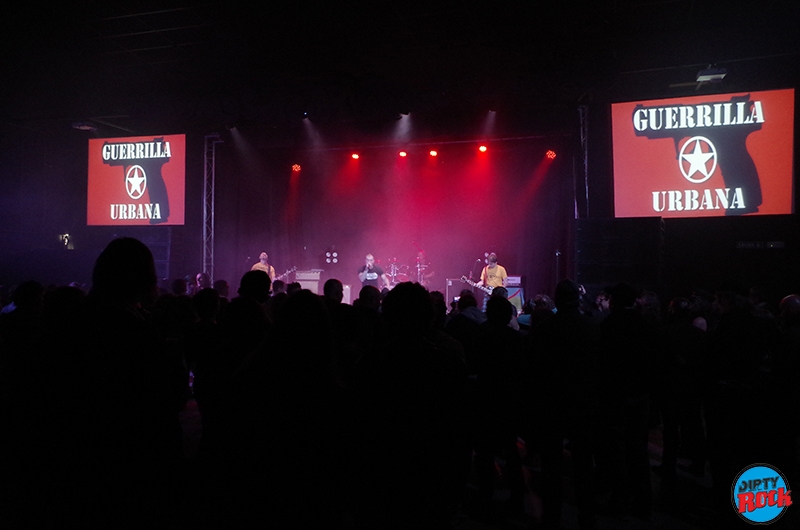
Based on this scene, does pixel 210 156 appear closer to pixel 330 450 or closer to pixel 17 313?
pixel 17 313

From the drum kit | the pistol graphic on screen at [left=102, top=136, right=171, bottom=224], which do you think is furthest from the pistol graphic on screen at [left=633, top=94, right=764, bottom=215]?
the pistol graphic on screen at [left=102, top=136, right=171, bottom=224]

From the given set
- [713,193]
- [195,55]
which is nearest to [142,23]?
[195,55]

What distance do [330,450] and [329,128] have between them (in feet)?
36.0

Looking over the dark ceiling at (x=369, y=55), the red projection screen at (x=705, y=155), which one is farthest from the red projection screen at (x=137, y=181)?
the red projection screen at (x=705, y=155)

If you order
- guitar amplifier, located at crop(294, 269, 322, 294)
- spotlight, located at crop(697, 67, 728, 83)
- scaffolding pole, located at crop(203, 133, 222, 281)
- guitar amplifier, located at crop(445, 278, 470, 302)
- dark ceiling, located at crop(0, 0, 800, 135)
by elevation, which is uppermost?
dark ceiling, located at crop(0, 0, 800, 135)

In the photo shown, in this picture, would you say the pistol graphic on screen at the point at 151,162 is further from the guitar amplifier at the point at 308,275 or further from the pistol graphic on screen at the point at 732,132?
the pistol graphic on screen at the point at 732,132

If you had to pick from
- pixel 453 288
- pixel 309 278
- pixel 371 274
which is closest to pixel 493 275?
pixel 453 288

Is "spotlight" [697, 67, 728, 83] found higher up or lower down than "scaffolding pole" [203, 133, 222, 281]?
higher up

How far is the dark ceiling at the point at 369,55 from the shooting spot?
25.2 feet

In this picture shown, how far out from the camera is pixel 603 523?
11.7ft

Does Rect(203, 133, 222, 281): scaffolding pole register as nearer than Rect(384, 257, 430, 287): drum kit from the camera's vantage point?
Yes

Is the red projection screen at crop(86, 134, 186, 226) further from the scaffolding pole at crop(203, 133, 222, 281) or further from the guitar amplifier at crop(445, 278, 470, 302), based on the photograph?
the guitar amplifier at crop(445, 278, 470, 302)

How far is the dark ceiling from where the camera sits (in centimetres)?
768

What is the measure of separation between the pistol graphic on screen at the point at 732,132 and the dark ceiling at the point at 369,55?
33.3 inches
